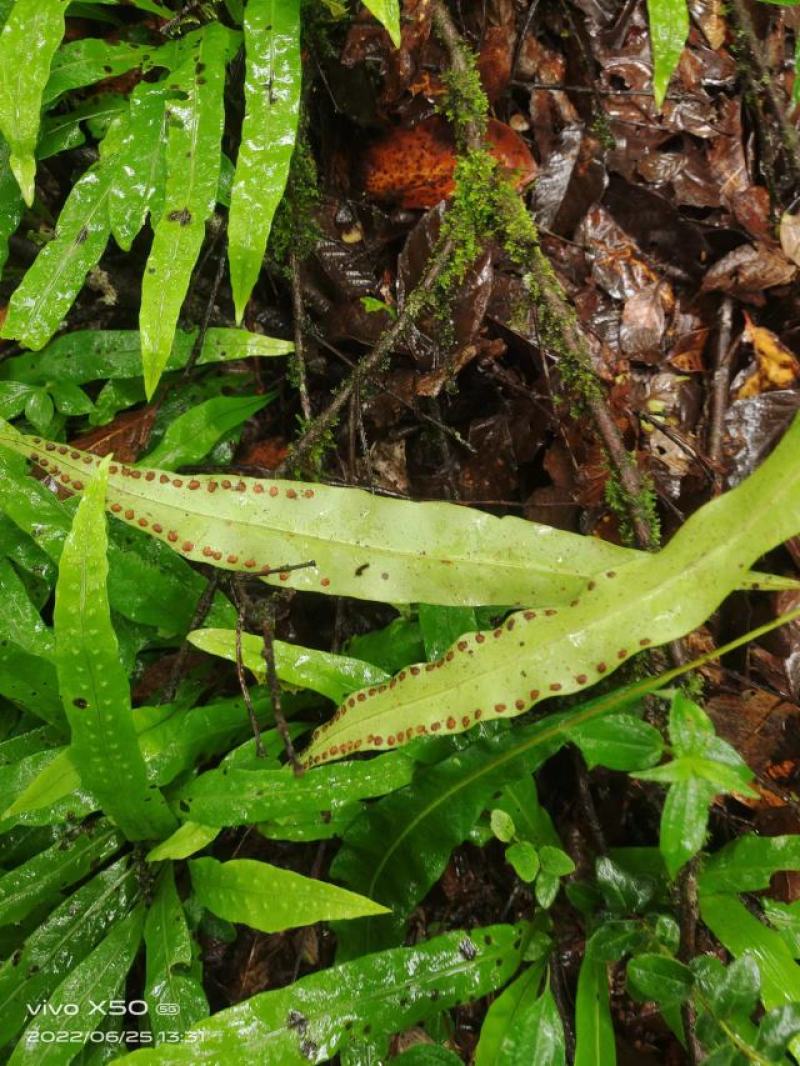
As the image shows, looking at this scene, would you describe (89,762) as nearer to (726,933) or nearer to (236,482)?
(236,482)

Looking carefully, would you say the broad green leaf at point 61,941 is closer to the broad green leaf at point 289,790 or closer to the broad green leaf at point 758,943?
the broad green leaf at point 289,790

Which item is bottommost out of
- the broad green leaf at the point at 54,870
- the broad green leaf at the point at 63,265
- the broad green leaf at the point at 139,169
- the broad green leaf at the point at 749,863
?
the broad green leaf at the point at 54,870

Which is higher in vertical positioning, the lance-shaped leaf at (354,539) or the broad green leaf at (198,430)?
the lance-shaped leaf at (354,539)

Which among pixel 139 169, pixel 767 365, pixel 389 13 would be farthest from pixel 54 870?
pixel 767 365

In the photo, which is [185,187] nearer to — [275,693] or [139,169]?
[139,169]

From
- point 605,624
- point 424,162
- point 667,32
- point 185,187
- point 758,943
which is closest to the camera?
point 605,624

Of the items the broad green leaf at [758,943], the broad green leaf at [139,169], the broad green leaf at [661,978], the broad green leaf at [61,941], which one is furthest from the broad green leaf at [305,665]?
the broad green leaf at [139,169]
